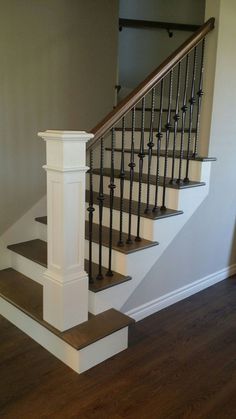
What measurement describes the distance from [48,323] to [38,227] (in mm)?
1083

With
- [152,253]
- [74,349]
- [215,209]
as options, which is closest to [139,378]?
[74,349]

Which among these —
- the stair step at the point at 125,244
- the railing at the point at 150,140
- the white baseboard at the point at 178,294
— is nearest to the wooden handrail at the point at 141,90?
the railing at the point at 150,140

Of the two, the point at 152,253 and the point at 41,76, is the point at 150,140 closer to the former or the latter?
the point at 152,253

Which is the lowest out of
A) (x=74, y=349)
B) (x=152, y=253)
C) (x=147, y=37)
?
(x=74, y=349)

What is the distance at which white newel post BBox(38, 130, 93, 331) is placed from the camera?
1838 mm

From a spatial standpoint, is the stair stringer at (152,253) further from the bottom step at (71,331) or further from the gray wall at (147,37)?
the gray wall at (147,37)

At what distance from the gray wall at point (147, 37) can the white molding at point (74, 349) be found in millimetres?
2516

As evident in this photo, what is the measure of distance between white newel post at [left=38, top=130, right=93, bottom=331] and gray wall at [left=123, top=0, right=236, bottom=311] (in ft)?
1.81

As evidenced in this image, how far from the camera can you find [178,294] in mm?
2836

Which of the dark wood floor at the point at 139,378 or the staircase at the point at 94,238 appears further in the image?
the staircase at the point at 94,238

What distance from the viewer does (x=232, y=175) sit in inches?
117

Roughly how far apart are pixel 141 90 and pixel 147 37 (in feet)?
6.71

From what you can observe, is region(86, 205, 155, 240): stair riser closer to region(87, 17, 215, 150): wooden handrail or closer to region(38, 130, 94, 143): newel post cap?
region(87, 17, 215, 150): wooden handrail

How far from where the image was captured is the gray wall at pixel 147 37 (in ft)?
12.7
